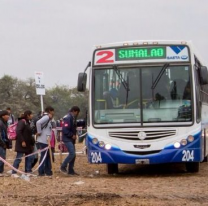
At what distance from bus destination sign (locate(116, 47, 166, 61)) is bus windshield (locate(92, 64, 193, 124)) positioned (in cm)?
28

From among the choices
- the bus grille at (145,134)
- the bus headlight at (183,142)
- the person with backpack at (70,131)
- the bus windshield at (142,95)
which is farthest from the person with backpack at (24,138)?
the bus headlight at (183,142)

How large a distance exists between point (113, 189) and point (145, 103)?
344 cm

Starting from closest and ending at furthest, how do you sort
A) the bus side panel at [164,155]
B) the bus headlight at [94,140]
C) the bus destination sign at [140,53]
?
the bus side panel at [164,155] < the bus headlight at [94,140] < the bus destination sign at [140,53]

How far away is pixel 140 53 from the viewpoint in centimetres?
1512

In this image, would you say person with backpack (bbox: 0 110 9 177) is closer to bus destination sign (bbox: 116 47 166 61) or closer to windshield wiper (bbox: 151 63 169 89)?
bus destination sign (bbox: 116 47 166 61)

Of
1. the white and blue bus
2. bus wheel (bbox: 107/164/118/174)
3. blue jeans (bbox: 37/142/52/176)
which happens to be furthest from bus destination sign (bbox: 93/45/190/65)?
bus wheel (bbox: 107/164/118/174)

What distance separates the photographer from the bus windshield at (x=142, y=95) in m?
14.6

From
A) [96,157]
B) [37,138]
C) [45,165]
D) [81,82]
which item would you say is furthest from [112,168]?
[81,82]

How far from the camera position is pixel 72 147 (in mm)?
15664

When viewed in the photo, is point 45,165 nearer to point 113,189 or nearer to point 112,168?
point 112,168

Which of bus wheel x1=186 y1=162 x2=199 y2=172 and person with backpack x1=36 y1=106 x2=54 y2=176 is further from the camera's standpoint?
bus wheel x1=186 y1=162 x2=199 y2=172

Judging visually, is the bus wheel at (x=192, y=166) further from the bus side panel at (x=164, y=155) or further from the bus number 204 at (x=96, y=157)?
the bus number 204 at (x=96, y=157)

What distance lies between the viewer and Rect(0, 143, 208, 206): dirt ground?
9961mm

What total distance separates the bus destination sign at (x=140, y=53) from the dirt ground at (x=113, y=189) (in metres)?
2.98
